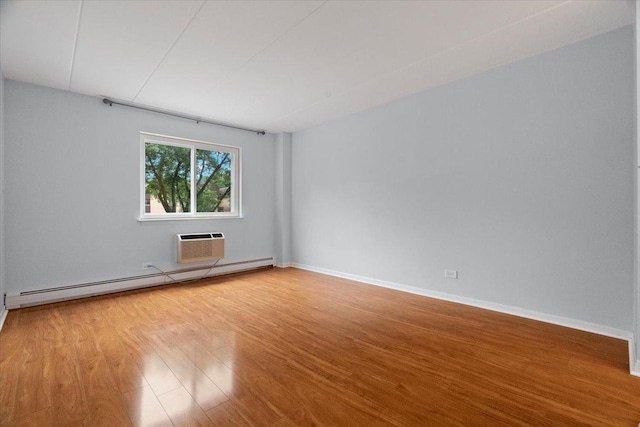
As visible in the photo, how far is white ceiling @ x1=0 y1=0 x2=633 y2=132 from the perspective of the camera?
224 centimetres

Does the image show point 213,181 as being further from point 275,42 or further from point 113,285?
point 275,42

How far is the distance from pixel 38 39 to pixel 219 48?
154cm

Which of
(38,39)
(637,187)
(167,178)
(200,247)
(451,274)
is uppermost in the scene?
(38,39)

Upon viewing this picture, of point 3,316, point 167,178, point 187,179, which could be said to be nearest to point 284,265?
point 187,179

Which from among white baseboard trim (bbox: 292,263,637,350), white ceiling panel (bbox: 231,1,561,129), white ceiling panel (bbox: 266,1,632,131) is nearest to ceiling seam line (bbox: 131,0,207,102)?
white ceiling panel (bbox: 231,1,561,129)

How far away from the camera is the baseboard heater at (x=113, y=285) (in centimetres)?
345

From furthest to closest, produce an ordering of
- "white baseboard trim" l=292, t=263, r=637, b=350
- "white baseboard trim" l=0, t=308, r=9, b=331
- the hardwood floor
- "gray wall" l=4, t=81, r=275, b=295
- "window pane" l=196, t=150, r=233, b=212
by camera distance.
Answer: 1. "window pane" l=196, t=150, r=233, b=212
2. "gray wall" l=4, t=81, r=275, b=295
3. "white baseboard trim" l=0, t=308, r=9, b=331
4. "white baseboard trim" l=292, t=263, r=637, b=350
5. the hardwood floor

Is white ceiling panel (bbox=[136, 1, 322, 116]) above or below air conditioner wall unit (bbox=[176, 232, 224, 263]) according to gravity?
above

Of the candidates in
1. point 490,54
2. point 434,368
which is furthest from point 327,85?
point 434,368

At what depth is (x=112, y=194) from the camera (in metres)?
4.09

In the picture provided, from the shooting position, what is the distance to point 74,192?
149 inches

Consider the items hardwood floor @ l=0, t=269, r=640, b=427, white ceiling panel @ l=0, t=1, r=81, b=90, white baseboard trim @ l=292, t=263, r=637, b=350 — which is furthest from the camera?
white baseboard trim @ l=292, t=263, r=637, b=350

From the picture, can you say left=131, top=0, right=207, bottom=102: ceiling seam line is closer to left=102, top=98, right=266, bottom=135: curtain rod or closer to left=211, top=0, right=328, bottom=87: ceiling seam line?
left=102, top=98, right=266, bottom=135: curtain rod

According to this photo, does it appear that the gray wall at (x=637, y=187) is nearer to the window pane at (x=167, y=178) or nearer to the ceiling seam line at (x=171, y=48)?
the ceiling seam line at (x=171, y=48)
